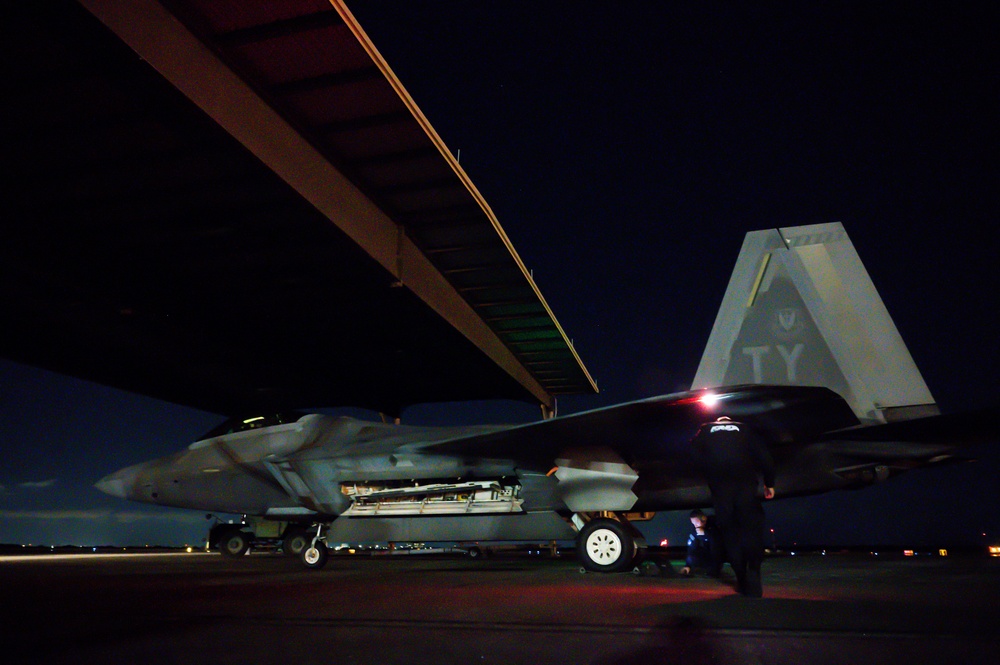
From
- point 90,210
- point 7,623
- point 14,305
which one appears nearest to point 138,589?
point 7,623

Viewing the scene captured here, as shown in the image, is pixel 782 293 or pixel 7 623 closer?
pixel 7 623

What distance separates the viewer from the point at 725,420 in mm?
5641

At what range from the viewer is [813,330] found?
25.7 feet

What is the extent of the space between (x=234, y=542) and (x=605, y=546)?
36.9ft

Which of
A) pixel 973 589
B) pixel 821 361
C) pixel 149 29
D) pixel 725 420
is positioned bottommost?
pixel 973 589

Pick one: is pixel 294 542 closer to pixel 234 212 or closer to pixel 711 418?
pixel 234 212

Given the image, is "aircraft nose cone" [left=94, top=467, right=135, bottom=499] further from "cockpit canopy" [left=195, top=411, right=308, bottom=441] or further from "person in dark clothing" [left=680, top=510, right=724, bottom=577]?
"person in dark clothing" [left=680, top=510, right=724, bottom=577]

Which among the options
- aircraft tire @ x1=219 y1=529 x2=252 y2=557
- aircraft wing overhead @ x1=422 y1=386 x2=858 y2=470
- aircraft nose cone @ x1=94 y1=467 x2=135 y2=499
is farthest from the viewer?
aircraft tire @ x1=219 y1=529 x2=252 y2=557

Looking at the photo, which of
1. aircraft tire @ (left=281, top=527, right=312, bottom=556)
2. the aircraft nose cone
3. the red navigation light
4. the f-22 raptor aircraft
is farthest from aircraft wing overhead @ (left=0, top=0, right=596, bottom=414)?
the red navigation light

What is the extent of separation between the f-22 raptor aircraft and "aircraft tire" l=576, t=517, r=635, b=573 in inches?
0.5

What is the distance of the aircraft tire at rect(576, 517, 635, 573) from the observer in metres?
7.96

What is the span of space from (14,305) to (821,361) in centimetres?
1854

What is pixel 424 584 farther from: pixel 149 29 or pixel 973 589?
pixel 149 29

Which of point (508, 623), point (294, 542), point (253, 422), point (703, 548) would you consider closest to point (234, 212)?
point (253, 422)
